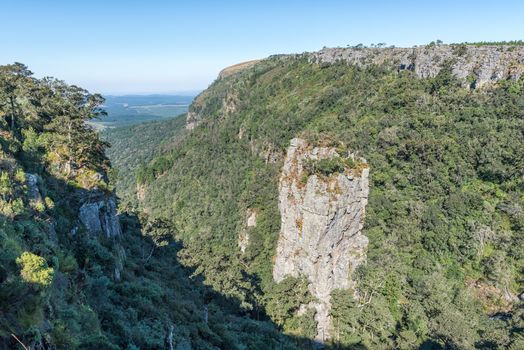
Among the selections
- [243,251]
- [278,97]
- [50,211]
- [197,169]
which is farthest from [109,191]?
[278,97]

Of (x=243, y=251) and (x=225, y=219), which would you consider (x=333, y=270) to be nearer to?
(x=243, y=251)

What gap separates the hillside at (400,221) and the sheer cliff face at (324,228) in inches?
7.8

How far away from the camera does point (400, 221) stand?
52406 mm

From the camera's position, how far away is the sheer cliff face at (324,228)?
4884 centimetres

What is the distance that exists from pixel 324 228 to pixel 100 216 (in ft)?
98.3

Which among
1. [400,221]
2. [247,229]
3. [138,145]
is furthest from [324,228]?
[138,145]

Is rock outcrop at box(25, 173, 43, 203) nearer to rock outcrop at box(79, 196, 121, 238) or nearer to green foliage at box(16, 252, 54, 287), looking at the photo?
rock outcrop at box(79, 196, 121, 238)

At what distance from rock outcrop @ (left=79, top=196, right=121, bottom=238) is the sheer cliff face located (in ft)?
88.5

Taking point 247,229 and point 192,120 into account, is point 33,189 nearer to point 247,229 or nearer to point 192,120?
point 247,229

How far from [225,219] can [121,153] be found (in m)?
115

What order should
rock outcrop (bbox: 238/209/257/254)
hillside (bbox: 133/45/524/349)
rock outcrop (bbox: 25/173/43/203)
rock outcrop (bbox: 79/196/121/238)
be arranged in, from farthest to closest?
1. rock outcrop (bbox: 238/209/257/254)
2. hillside (bbox: 133/45/524/349)
3. rock outcrop (bbox: 79/196/121/238)
4. rock outcrop (bbox: 25/173/43/203)

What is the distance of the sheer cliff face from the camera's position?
48.8 metres

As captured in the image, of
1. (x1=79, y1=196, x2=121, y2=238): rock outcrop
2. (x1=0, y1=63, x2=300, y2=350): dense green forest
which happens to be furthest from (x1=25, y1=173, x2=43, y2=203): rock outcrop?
(x1=79, y1=196, x2=121, y2=238): rock outcrop

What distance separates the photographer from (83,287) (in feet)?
62.6
